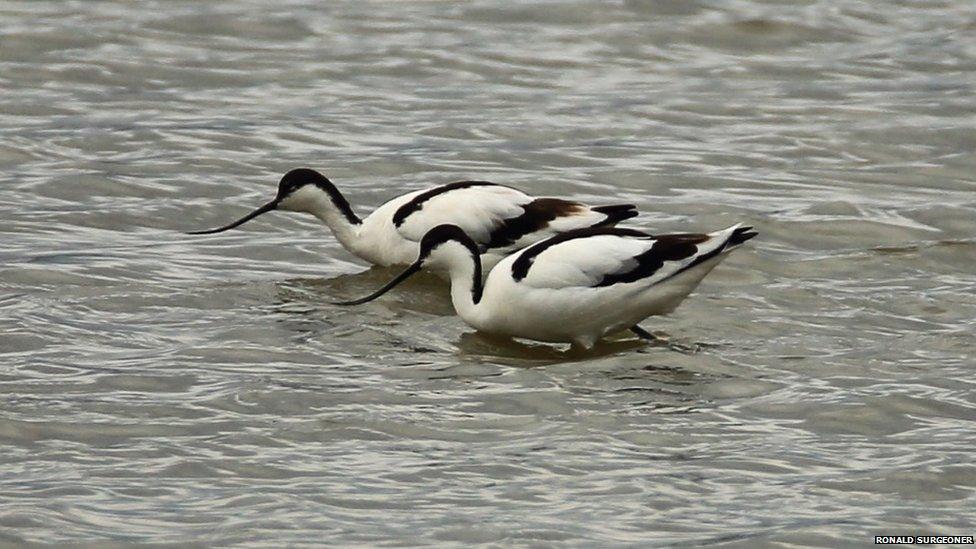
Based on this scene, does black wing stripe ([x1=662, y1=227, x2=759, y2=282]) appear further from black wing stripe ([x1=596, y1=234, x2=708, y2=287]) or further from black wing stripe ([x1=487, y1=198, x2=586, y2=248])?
black wing stripe ([x1=487, y1=198, x2=586, y2=248])

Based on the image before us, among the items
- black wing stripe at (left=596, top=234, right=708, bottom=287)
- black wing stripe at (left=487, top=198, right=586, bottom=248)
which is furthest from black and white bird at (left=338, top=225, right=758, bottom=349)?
black wing stripe at (left=487, top=198, right=586, bottom=248)

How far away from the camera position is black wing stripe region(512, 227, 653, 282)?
1006cm

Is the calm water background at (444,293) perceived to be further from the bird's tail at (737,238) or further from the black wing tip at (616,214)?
the black wing tip at (616,214)

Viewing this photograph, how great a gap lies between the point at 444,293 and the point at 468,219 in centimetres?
55

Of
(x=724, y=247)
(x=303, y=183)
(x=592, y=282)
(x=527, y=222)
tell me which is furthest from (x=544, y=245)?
(x=303, y=183)

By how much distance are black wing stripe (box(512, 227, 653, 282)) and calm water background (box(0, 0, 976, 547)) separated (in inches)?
18.1

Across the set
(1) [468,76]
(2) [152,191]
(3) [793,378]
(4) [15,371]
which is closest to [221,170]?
(2) [152,191]

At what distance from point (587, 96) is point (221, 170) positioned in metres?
3.86

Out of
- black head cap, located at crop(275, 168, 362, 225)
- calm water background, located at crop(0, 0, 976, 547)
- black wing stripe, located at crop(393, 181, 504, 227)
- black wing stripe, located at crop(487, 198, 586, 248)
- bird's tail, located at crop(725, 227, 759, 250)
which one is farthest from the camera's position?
black head cap, located at crop(275, 168, 362, 225)

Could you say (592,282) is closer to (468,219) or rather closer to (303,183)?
(468,219)

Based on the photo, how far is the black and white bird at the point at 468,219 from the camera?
1137 cm

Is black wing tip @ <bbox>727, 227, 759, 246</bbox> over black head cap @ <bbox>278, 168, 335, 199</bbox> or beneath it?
over

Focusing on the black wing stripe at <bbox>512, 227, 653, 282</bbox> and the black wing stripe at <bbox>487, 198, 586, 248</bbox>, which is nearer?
the black wing stripe at <bbox>512, 227, 653, 282</bbox>

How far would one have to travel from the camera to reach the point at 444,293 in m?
11.7
